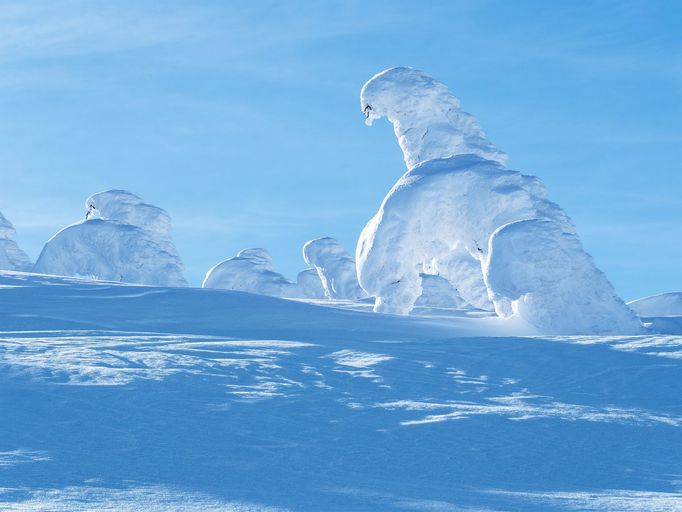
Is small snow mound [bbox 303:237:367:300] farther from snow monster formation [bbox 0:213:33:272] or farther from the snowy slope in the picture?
the snowy slope

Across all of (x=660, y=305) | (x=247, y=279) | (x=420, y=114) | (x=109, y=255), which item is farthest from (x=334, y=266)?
(x=420, y=114)

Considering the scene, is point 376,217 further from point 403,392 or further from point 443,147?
point 403,392

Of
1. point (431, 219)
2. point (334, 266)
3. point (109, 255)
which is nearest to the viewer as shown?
point (431, 219)

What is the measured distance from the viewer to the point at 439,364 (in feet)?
42.7

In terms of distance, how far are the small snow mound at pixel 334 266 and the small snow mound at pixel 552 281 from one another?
1009 inches

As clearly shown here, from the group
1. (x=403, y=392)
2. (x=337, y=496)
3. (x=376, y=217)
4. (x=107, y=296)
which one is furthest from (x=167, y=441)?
(x=376, y=217)

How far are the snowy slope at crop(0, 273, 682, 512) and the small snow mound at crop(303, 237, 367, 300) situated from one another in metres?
29.4

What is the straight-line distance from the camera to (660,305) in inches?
1304

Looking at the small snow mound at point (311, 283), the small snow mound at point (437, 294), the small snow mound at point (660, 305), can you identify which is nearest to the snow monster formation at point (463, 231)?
the small snow mound at point (660, 305)

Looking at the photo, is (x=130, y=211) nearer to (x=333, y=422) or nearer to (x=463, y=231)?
(x=463, y=231)

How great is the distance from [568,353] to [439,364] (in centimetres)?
Answer: 227

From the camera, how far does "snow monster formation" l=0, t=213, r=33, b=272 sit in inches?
Result: 1757

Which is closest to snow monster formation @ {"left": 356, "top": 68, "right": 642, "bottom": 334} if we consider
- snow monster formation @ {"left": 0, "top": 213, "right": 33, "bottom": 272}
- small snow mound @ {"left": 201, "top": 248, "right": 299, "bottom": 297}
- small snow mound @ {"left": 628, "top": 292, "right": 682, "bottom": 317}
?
small snow mound @ {"left": 628, "top": 292, "right": 682, "bottom": 317}

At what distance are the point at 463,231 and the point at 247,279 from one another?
24.2m
